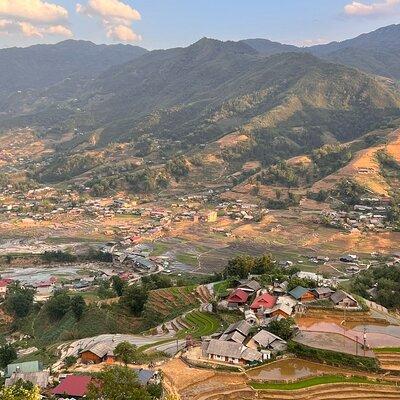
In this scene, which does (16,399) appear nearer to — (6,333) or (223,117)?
(6,333)

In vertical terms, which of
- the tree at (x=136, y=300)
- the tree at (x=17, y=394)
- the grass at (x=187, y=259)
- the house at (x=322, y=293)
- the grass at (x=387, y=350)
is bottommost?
the grass at (x=187, y=259)

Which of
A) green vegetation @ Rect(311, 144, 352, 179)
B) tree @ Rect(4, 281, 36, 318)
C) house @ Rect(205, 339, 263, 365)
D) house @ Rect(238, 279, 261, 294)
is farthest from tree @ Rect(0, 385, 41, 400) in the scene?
green vegetation @ Rect(311, 144, 352, 179)

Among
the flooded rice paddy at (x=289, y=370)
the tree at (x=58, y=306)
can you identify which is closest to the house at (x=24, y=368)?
the flooded rice paddy at (x=289, y=370)

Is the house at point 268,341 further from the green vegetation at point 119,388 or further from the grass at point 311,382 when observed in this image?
the green vegetation at point 119,388

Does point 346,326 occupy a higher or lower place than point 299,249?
higher

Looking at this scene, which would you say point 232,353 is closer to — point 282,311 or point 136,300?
point 282,311

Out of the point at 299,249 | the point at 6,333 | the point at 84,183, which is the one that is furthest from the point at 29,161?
the point at 6,333
